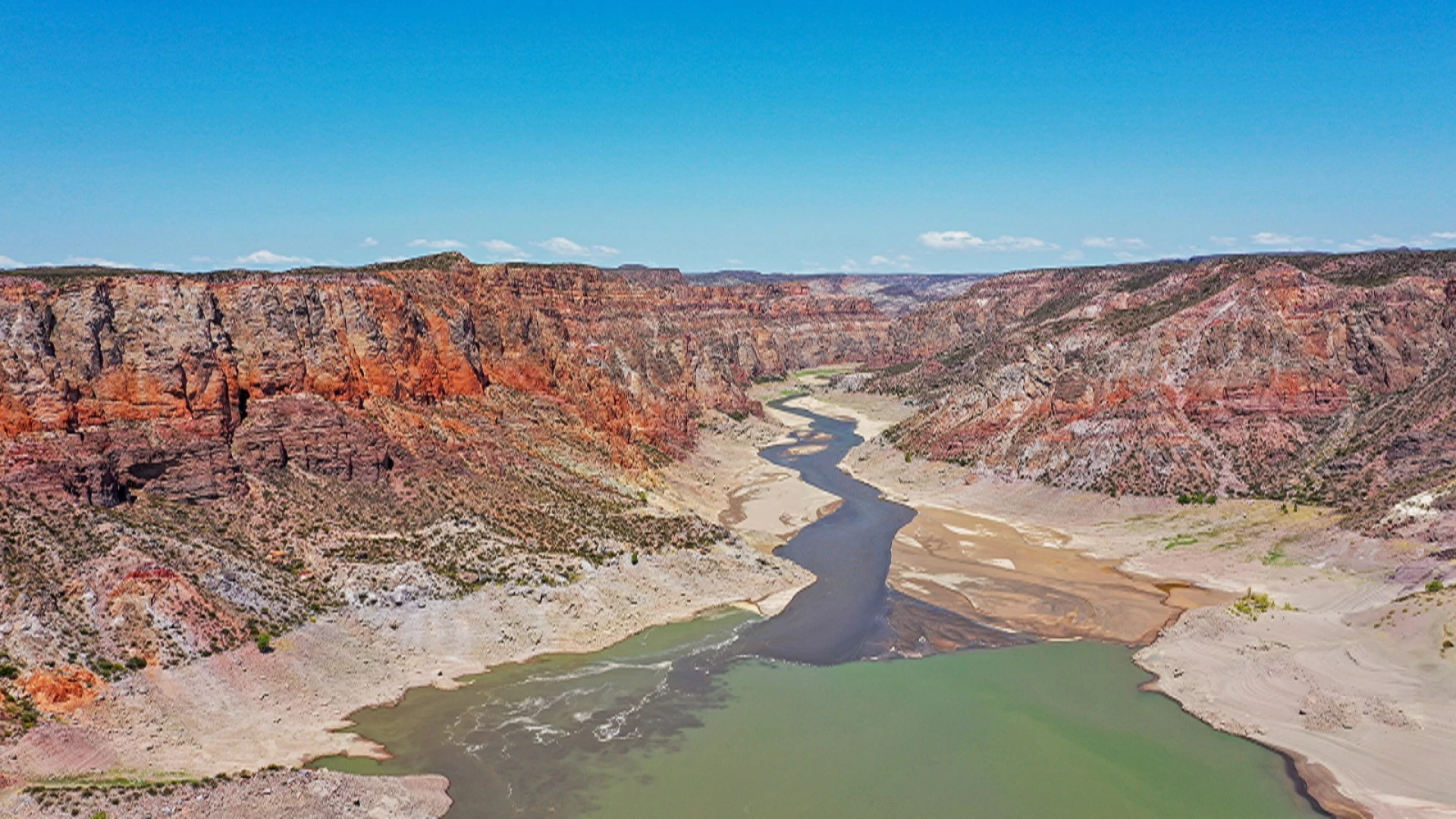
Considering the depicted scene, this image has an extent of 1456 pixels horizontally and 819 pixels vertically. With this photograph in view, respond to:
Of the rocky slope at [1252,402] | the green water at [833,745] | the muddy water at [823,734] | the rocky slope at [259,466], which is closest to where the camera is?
the green water at [833,745]

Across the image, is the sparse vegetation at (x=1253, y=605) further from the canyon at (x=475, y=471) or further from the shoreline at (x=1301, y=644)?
the canyon at (x=475, y=471)

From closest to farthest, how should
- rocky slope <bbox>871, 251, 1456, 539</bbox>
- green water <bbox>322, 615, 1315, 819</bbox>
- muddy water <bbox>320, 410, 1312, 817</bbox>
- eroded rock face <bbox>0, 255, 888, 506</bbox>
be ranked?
1. green water <bbox>322, 615, 1315, 819</bbox>
2. muddy water <bbox>320, 410, 1312, 817</bbox>
3. eroded rock face <bbox>0, 255, 888, 506</bbox>
4. rocky slope <bbox>871, 251, 1456, 539</bbox>

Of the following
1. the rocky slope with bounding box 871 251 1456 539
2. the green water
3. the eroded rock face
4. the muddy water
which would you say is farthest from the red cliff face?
the rocky slope with bounding box 871 251 1456 539

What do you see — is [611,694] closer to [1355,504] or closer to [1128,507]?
[1128,507]

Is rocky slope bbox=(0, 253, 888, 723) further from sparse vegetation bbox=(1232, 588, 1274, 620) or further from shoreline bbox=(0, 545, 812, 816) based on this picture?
sparse vegetation bbox=(1232, 588, 1274, 620)

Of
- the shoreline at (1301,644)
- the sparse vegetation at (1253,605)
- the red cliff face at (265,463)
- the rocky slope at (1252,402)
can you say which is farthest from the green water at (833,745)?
the rocky slope at (1252,402)

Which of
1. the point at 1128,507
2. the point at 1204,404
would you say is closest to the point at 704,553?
the point at 1128,507
